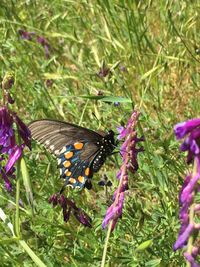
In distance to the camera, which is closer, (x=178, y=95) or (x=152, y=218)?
(x=152, y=218)

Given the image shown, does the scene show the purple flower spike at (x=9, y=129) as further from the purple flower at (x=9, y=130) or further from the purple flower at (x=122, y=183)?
the purple flower at (x=122, y=183)

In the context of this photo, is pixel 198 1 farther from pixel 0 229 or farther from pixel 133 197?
pixel 0 229

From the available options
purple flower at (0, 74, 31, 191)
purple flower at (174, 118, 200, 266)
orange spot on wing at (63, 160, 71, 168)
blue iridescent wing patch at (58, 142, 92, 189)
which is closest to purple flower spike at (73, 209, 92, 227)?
blue iridescent wing patch at (58, 142, 92, 189)

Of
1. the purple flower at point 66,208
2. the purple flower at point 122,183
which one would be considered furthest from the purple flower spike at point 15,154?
the purple flower at point 66,208

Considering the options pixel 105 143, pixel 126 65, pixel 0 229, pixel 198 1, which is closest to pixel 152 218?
pixel 105 143

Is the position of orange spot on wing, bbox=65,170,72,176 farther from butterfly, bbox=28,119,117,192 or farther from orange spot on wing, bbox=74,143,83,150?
orange spot on wing, bbox=74,143,83,150

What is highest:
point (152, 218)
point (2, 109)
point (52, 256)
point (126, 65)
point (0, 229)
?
point (2, 109)
